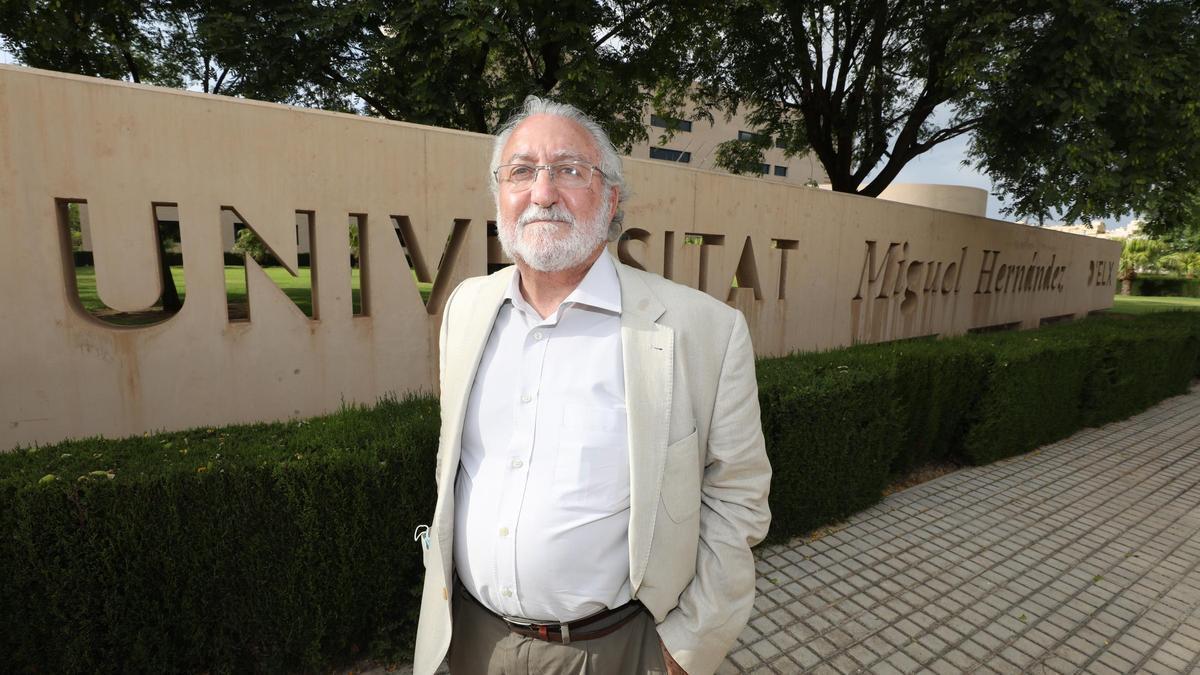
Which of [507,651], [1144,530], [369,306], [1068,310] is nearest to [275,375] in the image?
[369,306]

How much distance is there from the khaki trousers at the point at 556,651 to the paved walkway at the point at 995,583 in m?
1.51

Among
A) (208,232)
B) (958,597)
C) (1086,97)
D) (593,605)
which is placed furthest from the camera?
(1086,97)

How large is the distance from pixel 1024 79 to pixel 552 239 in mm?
9345

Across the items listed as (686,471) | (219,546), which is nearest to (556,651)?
(686,471)

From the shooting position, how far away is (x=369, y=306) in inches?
182

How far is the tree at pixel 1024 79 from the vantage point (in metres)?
7.09

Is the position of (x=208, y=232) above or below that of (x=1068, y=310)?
above

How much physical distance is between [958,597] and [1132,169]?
23.6ft

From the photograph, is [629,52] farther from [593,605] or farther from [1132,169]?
[593,605]

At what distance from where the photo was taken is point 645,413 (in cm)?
148

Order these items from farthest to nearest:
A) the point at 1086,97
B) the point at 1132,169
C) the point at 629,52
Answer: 1. the point at 629,52
2. the point at 1132,169
3. the point at 1086,97

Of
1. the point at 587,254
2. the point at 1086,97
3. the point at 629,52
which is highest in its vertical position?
the point at 629,52

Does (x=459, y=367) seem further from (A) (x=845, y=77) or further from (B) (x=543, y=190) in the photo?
(A) (x=845, y=77)

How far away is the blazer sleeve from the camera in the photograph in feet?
5.06
